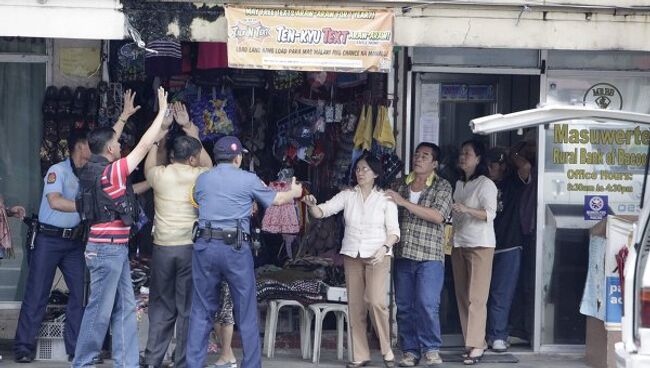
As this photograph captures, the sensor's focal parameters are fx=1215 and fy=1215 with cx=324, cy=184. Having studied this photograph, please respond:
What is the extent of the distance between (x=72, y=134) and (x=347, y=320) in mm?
2810

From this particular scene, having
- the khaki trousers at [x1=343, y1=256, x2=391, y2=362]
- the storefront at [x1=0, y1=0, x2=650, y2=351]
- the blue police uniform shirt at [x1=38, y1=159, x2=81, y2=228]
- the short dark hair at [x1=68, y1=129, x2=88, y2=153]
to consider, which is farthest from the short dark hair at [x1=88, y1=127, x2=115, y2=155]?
the khaki trousers at [x1=343, y1=256, x2=391, y2=362]

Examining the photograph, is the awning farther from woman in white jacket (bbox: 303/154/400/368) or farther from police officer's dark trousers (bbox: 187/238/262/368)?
woman in white jacket (bbox: 303/154/400/368)

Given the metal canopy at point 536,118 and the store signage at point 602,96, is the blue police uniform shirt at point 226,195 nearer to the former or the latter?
the metal canopy at point 536,118

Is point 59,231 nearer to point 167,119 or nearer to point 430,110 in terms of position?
point 167,119

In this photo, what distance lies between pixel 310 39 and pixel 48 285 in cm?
299

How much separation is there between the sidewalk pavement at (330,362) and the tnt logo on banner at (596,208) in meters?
1.29

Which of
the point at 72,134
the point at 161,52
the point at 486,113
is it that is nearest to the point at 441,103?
the point at 486,113

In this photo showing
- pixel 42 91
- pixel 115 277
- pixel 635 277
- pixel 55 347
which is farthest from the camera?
pixel 42 91

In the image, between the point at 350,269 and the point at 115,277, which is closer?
the point at 115,277

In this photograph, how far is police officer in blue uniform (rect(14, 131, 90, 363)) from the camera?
987cm

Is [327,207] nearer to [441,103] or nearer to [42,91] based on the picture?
[441,103]

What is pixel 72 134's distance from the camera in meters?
10.2

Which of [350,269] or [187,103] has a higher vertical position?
[187,103]

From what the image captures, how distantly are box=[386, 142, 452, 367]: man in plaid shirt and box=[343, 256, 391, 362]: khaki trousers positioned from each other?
0.22 metres
